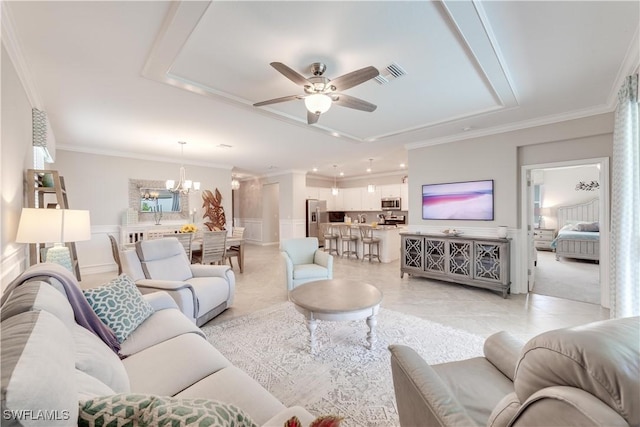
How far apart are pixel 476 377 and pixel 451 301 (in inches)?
106

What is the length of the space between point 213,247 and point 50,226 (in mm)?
→ 2573

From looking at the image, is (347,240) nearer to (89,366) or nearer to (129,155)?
(129,155)

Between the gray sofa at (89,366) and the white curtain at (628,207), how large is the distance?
3.37 m

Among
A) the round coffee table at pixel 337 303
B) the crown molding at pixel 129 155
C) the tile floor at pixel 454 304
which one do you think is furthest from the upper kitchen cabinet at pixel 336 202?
the round coffee table at pixel 337 303

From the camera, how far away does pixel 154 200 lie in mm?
6145

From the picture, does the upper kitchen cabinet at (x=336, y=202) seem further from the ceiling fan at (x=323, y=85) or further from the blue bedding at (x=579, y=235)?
the ceiling fan at (x=323, y=85)

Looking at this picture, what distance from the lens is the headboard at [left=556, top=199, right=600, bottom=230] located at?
23.7 ft

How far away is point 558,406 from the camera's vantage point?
0.60 meters

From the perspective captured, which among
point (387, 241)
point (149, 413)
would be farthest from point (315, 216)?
point (149, 413)

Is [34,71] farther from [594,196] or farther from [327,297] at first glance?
[594,196]

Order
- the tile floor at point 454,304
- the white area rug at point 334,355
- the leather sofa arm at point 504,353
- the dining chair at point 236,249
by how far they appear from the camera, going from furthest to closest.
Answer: the dining chair at point 236,249 < the tile floor at point 454,304 < the white area rug at point 334,355 < the leather sofa arm at point 504,353

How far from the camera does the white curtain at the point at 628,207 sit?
2465 mm

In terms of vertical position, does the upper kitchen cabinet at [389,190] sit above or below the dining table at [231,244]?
above

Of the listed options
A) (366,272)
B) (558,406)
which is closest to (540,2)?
(558,406)
